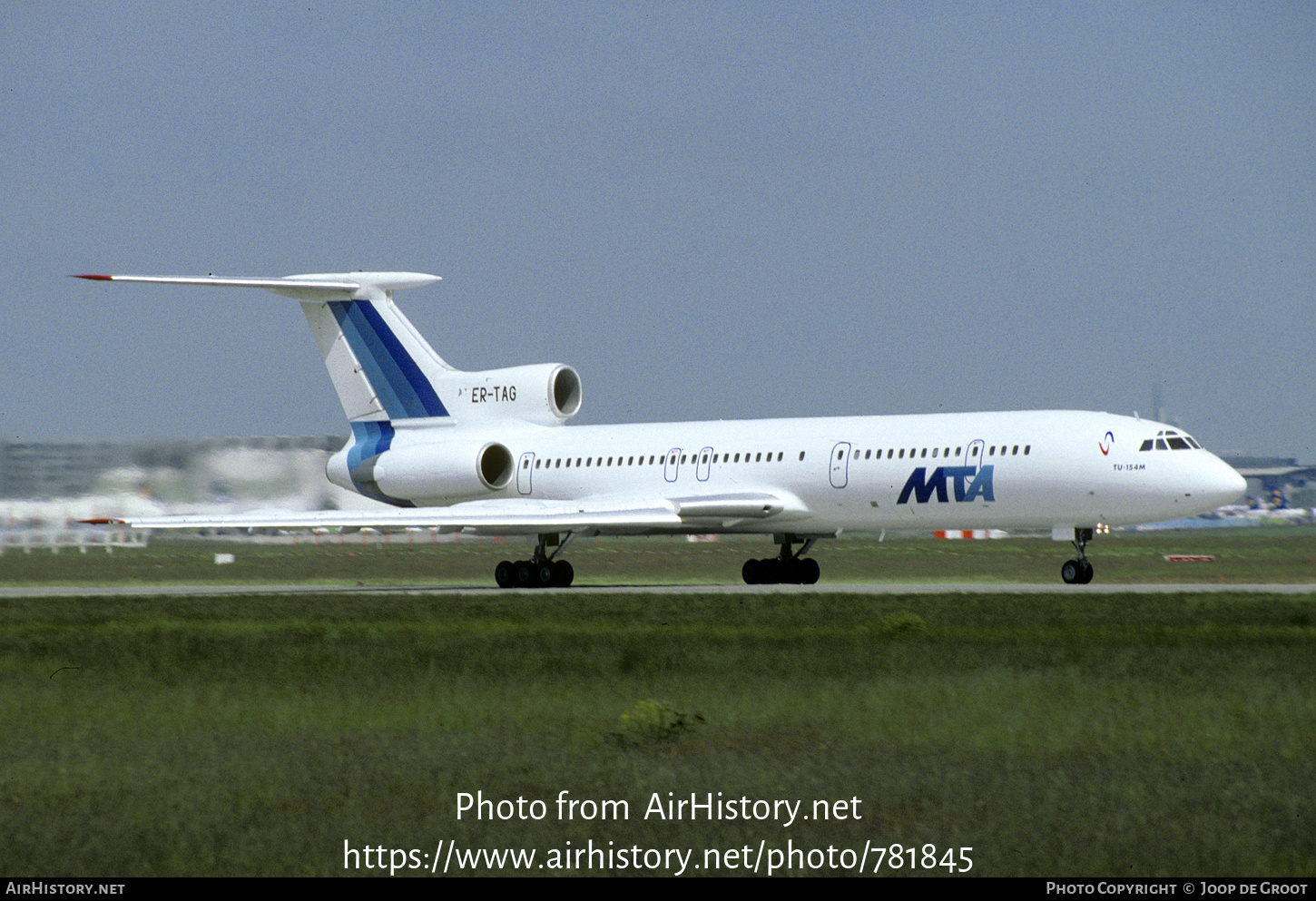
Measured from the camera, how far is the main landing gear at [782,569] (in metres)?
39.5

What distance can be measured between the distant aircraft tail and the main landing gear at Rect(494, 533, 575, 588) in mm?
4589

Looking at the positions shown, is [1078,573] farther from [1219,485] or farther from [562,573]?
[562,573]

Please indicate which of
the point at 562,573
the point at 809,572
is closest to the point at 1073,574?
the point at 809,572

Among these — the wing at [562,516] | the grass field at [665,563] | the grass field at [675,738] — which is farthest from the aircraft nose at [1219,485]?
the wing at [562,516]

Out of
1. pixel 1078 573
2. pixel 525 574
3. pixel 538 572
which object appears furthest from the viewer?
pixel 525 574

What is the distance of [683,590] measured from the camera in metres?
34.5

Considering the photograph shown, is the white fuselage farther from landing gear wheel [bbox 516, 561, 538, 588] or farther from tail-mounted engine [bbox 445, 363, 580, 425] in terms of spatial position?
landing gear wheel [bbox 516, 561, 538, 588]

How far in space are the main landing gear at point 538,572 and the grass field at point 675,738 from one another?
13.0 metres

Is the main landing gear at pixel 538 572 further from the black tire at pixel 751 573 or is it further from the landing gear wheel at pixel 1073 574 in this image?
the landing gear wheel at pixel 1073 574

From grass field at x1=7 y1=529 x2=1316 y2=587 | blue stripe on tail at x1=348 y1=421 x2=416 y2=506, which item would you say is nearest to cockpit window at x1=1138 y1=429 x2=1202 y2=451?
grass field at x1=7 y1=529 x2=1316 y2=587

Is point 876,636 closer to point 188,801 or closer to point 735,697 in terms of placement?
point 735,697

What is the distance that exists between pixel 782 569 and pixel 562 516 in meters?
5.85
